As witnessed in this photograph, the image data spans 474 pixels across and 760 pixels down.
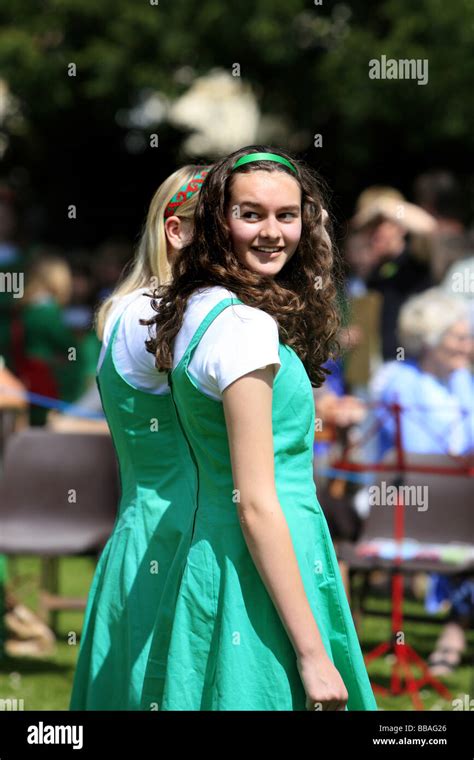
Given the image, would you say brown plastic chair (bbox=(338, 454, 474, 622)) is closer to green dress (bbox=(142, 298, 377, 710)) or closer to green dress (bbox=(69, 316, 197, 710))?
green dress (bbox=(69, 316, 197, 710))

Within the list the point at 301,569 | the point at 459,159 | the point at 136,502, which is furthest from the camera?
the point at 459,159

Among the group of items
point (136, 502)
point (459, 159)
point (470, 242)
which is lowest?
point (136, 502)

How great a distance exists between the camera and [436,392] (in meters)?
7.09

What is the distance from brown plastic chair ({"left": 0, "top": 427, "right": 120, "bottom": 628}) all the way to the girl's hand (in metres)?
3.83

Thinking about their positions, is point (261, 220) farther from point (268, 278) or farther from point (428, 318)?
point (428, 318)

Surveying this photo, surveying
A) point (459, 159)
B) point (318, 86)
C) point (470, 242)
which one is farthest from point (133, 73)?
point (470, 242)

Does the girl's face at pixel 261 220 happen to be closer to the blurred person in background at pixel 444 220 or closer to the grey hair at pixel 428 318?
the grey hair at pixel 428 318

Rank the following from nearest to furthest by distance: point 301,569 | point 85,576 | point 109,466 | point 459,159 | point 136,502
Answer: point 301,569 → point 136,502 → point 109,466 → point 85,576 → point 459,159

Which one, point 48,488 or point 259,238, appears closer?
point 259,238

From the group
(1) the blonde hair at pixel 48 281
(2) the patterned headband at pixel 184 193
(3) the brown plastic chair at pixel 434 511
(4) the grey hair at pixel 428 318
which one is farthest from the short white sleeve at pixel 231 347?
(1) the blonde hair at pixel 48 281

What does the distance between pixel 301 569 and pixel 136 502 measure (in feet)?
2.39
